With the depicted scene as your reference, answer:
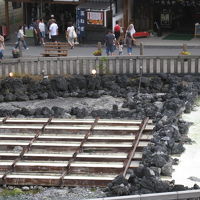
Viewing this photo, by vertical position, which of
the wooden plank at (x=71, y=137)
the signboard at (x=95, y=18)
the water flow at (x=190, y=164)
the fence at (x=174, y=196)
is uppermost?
the signboard at (x=95, y=18)

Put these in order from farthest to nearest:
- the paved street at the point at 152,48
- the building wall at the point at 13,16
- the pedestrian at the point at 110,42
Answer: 1. the building wall at the point at 13,16
2. the paved street at the point at 152,48
3. the pedestrian at the point at 110,42

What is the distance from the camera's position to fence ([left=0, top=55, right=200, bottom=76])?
27.7 metres

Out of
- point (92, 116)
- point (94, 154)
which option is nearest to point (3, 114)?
point (92, 116)

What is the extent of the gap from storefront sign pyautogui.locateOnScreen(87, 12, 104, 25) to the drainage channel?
13.6m

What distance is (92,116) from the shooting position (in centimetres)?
2234

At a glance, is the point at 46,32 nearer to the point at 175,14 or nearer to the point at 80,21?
the point at 80,21

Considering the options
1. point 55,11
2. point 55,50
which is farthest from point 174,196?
point 55,11

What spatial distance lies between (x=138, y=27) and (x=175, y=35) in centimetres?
199

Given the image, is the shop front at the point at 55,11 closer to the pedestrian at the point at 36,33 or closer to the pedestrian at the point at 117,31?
the pedestrian at the point at 36,33

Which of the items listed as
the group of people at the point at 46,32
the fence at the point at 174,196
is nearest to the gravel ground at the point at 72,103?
the group of people at the point at 46,32

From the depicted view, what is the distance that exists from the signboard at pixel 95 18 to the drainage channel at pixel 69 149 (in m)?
13.6

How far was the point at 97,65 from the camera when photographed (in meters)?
27.9

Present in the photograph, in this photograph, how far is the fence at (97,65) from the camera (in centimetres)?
2769

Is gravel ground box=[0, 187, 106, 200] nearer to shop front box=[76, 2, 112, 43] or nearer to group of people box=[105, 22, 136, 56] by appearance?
group of people box=[105, 22, 136, 56]
